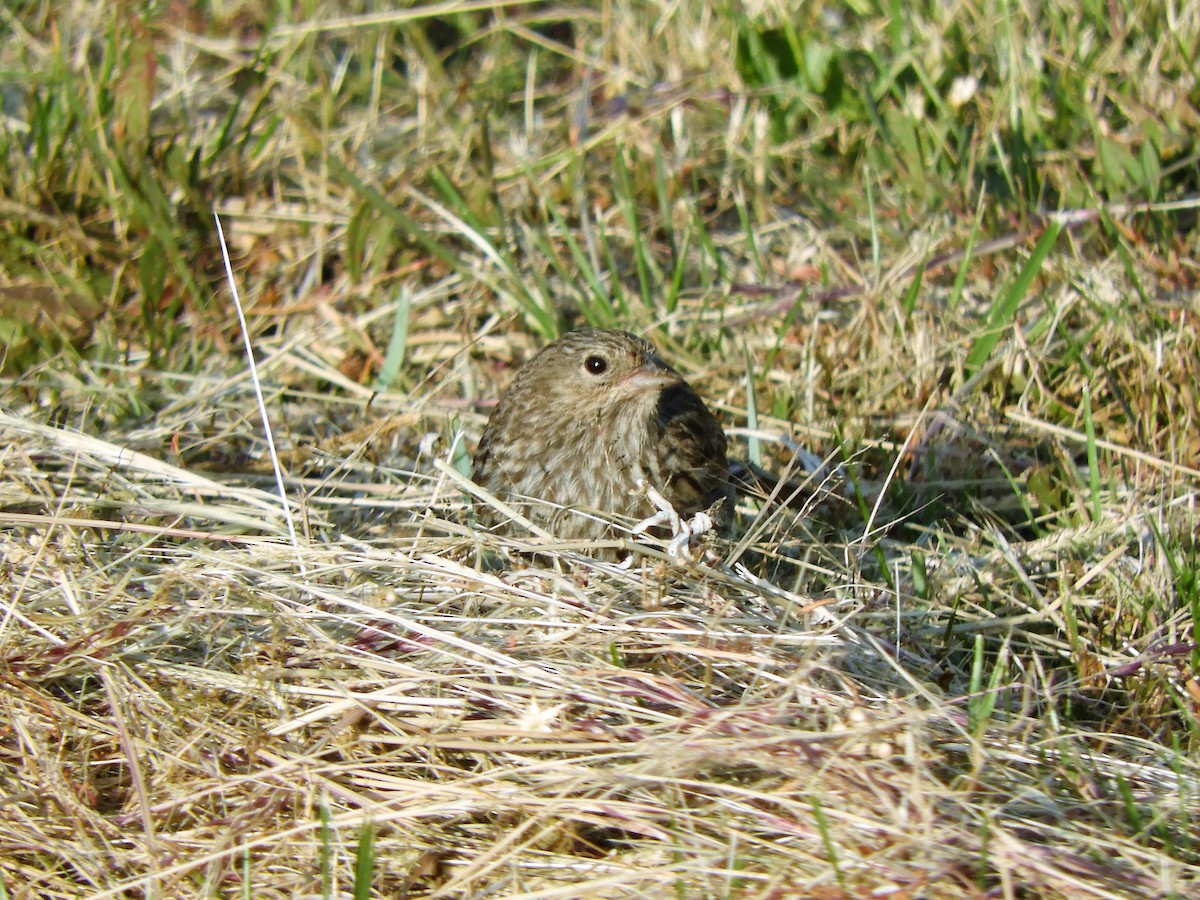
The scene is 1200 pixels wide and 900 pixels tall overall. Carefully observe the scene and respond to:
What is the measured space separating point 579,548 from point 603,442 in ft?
1.75

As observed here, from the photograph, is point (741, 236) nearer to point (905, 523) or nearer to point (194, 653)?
point (905, 523)

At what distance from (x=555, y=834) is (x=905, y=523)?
62.6 inches

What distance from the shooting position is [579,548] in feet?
9.55

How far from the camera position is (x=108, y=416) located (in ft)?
13.1

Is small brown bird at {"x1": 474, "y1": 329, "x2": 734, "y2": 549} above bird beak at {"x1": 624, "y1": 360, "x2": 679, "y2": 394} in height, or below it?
below

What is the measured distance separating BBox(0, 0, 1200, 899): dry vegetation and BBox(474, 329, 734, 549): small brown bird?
22 centimetres

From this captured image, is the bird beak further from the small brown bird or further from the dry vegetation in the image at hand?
the dry vegetation

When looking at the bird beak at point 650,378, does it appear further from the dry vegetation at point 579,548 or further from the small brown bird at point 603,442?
the dry vegetation at point 579,548

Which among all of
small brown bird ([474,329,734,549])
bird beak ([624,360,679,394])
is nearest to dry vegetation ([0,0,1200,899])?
small brown bird ([474,329,734,549])

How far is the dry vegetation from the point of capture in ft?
7.91

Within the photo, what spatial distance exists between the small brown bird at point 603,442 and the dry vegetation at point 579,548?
0.74ft

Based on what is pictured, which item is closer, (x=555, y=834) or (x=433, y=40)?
(x=555, y=834)

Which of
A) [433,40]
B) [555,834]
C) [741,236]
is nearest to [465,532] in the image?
[555,834]

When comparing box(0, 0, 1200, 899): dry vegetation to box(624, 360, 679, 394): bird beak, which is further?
box(624, 360, 679, 394): bird beak
